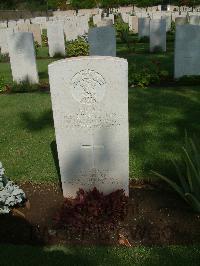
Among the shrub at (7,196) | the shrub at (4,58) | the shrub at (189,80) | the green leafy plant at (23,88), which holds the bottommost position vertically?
the shrub at (4,58)

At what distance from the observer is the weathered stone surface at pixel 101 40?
1034cm

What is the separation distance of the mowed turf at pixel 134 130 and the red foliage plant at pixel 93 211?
2.70 feet

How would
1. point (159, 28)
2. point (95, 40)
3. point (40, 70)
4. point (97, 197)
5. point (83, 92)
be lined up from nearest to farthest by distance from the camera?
point (83, 92)
point (97, 197)
point (95, 40)
point (40, 70)
point (159, 28)

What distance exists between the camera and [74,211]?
402 centimetres

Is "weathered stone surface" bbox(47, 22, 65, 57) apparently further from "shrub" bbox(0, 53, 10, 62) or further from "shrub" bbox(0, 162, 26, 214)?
"shrub" bbox(0, 162, 26, 214)

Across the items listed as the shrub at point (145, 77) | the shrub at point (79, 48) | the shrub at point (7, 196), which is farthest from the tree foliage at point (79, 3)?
the shrub at point (7, 196)

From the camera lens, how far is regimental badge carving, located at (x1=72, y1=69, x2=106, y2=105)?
376 centimetres

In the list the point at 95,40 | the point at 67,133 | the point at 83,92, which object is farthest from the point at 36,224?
the point at 95,40

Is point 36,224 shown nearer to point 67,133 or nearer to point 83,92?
point 67,133

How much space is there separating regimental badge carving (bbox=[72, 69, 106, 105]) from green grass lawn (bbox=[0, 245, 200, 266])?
1.48m

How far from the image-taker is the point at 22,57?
1064cm

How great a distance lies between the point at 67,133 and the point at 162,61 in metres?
9.82

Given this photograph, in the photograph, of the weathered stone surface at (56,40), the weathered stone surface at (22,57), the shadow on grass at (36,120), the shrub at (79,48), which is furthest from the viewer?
the weathered stone surface at (56,40)

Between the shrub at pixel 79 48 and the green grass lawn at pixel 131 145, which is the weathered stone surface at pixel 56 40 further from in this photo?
the green grass lawn at pixel 131 145
